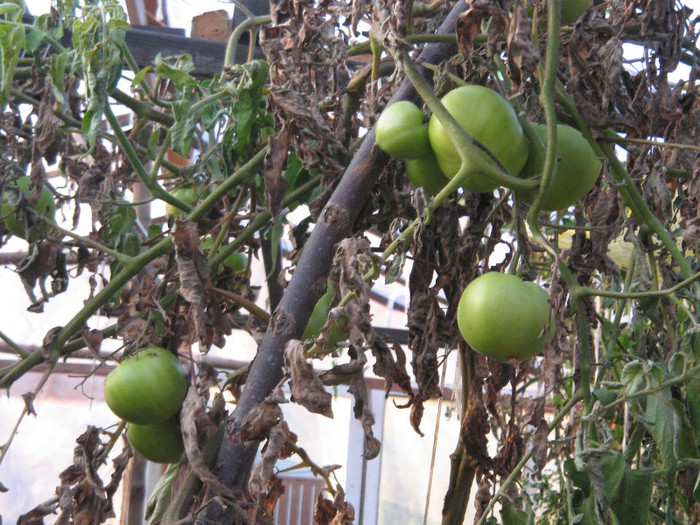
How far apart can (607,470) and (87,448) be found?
502 mm

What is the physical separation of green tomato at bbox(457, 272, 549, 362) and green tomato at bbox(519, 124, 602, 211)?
8cm

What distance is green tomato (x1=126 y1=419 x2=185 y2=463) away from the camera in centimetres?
72

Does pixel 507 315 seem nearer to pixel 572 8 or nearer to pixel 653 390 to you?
pixel 653 390

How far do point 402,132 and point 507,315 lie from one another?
6.3 inches

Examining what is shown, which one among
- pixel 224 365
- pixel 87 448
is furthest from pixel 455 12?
pixel 224 365

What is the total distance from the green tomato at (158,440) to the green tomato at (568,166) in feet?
1.37

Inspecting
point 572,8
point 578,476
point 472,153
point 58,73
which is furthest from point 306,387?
point 58,73

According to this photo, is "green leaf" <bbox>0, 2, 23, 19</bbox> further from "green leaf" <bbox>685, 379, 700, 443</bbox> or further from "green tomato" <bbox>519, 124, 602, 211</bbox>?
"green leaf" <bbox>685, 379, 700, 443</bbox>

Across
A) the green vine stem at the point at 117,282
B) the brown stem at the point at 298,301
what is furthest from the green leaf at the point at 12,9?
the brown stem at the point at 298,301

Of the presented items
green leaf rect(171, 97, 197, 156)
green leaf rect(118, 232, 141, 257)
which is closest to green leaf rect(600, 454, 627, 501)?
green leaf rect(171, 97, 197, 156)

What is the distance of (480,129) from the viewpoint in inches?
20.7

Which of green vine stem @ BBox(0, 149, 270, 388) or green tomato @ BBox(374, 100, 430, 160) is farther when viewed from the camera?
green vine stem @ BBox(0, 149, 270, 388)

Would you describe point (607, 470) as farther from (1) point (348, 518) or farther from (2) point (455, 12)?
(2) point (455, 12)

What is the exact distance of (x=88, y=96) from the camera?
0.75 meters
